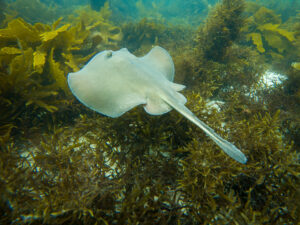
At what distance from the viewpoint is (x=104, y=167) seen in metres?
2.50

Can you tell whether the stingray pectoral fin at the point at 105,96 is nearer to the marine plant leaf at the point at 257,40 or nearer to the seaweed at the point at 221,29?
the seaweed at the point at 221,29

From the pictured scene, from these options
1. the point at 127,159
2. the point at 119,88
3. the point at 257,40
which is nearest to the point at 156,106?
the point at 119,88

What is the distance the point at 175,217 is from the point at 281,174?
1.81 meters

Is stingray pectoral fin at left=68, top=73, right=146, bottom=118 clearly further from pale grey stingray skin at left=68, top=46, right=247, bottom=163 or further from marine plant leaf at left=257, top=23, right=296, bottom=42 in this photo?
marine plant leaf at left=257, top=23, right=296, bottom=42

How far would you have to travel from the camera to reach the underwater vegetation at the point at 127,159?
78.6 inches

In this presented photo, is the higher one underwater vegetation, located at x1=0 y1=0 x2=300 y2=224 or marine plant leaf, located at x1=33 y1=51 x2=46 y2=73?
marine plant leaf, located at x1=33 y1=51 x2=46 y2=73

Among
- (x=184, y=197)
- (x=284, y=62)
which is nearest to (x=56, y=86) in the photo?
(x=184, y=197)

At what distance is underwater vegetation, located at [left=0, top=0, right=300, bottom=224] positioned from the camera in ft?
6.55

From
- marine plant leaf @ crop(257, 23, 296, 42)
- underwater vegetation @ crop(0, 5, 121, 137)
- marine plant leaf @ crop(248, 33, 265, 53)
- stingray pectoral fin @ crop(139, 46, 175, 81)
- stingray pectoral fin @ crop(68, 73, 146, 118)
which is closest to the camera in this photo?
stingray pectoral fin @ crop(68, 73, 146, 118)

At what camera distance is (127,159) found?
2.60 m

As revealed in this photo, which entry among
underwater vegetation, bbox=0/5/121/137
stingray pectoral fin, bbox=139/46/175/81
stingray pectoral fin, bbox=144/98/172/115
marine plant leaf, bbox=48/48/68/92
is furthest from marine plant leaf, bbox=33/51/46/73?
stingray pectoral fin, bbox=144/98/172/115

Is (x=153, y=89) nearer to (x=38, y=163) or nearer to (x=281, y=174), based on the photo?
(x=38, y=163)

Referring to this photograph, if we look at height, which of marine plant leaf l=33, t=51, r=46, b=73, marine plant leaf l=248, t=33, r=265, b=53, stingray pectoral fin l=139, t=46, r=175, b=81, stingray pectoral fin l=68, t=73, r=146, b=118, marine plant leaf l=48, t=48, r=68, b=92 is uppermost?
stingray pectoral fin l=68, t=73, r=146, b=118

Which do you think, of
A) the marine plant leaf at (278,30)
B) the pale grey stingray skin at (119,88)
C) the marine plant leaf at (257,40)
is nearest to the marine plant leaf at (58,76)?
the pale grey stingray skin at (119,88)
